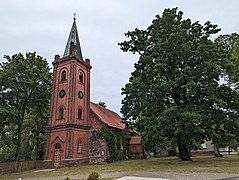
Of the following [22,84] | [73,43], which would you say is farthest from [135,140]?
[22,84]

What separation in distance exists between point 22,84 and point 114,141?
46.4 feet

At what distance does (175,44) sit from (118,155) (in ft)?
58.9

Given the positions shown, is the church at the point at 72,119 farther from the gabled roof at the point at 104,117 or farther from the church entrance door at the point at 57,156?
the gabled roof at the point at 104,117

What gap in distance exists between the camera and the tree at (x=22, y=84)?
88.2ft

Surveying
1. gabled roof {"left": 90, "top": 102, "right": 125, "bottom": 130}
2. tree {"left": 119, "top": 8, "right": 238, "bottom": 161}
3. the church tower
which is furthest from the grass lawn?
gabled roof {"left": 90, "top": 102, "right": 125, "bottom": 130}

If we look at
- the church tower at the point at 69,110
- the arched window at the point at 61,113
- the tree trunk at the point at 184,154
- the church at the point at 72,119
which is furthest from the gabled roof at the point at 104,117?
the tree trunk at the point at 184,154

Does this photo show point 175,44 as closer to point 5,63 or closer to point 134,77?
point 134,77

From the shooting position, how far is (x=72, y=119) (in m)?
27.6

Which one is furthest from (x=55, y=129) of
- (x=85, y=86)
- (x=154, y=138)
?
(x=154, y=138)

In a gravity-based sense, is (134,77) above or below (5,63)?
below

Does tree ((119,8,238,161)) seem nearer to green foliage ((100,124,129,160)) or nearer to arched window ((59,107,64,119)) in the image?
green foliage ((100,124,129,160))

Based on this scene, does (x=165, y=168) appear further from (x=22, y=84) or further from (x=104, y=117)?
(x=22, y=84)

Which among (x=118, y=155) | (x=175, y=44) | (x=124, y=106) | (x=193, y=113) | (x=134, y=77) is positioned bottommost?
(x=118, y=155)

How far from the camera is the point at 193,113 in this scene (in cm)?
1833
